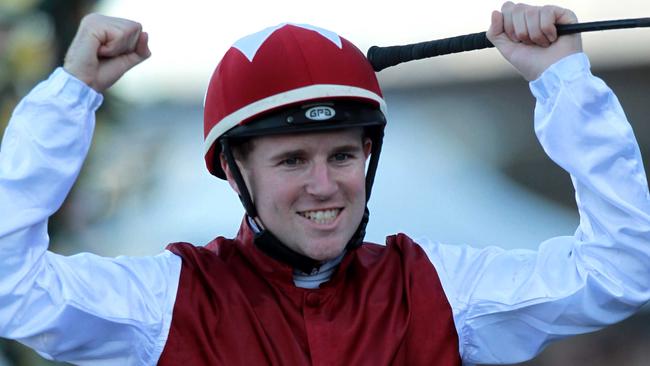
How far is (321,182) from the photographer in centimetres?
311

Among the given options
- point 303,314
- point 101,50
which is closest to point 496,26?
point 303,314

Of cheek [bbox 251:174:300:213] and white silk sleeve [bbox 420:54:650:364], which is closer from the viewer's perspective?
white silk sleeve [bbox 420:54:650:364]

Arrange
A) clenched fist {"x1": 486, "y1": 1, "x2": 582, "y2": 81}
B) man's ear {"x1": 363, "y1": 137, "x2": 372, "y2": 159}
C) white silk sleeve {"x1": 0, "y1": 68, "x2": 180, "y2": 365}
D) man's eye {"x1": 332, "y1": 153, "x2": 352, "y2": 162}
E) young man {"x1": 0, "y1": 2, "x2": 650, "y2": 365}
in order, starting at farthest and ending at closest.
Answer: man's ear {"x1": 363, "y1": 137, "x2": 372, "y2": 159} → man's eye {"x1": 332, "y1": 153, "x2": 352, "y2": 162} → clenched fist {"x1": 486, "y1": 1, "x2": 582, "y2": 81} → young man {"x1": 0, "y1": 2, "x2": 650, "y2": 365} → white silk sleeve {"x1": 0, "y1": 68, "x2": 180, "y2": 365}

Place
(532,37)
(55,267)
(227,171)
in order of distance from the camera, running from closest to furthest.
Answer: (55,267)
(532,37)
(227,171)

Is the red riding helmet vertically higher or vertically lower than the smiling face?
higher

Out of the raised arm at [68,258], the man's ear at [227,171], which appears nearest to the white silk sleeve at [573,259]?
the man's ear at [227,171]

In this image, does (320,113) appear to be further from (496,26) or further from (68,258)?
(68,258)

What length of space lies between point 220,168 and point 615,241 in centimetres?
102

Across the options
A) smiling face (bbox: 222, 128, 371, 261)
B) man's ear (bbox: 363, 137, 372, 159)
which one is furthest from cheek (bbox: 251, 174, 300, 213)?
man's ear (bbox: 363, 137, 372, 159)

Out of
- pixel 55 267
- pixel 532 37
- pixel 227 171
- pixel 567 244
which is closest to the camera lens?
pixel 55 267

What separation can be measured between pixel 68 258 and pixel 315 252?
57 centimetres

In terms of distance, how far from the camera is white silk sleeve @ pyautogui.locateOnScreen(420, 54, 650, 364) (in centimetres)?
303

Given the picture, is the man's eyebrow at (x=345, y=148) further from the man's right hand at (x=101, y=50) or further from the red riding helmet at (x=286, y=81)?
the man's right hand at (x=101, y=50)

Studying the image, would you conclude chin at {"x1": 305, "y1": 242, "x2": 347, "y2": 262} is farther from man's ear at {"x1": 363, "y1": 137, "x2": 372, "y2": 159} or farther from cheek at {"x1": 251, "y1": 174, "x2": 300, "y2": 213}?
man's ear at {"x1": 363, "y1": 137, "x2": 372, "y2": 159}
